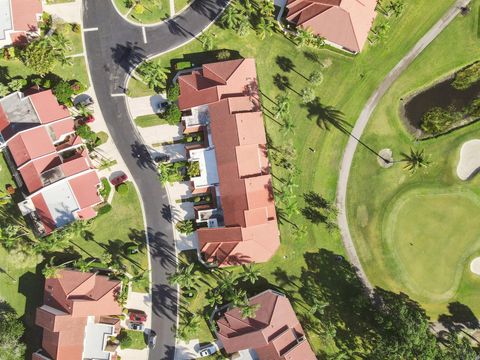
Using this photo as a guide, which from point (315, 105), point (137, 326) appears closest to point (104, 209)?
point (137, 326)

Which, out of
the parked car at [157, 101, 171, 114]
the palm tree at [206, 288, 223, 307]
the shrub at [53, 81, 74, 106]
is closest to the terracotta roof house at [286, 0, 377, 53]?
the parked car at [157, 101, 171, 114]

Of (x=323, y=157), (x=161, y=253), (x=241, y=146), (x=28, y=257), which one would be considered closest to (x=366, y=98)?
(x=323, y=157)

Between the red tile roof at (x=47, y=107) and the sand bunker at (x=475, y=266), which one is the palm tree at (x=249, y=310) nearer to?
the sand bunker at (x=475, y=266)

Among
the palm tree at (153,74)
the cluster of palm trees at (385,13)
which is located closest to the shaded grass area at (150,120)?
the palm tree at (153,74)

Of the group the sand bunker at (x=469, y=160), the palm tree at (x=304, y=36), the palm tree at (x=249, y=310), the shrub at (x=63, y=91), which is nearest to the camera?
the palm tree at (x=249, y=310)

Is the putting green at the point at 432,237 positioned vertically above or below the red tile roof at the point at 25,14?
below

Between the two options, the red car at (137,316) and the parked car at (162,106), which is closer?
the red car at (137,316)

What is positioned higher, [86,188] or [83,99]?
[83,99]

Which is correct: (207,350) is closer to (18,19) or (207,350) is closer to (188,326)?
(188,326)
